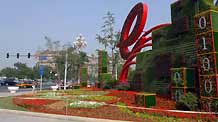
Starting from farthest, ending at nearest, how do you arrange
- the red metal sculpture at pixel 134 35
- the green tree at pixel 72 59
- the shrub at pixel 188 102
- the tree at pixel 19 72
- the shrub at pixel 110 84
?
the tree at pixel 19 72, the green tree at pixel 72 59, the shrub at pixel 110 84, the red metal sculpture at pixel 134 35, the shrub at pixel 188 102

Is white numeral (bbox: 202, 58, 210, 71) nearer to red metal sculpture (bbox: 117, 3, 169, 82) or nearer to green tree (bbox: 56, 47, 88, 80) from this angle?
red metal sculpture (bbox: 117, 3, 169, 82)

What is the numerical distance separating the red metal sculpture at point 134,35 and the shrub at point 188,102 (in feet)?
39.9

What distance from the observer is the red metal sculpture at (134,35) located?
26.1 meters

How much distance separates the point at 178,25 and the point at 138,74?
6.29m

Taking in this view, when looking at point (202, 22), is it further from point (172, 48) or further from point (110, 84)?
point (110, 84)

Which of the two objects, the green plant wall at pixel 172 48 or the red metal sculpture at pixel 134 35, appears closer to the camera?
the green plant wall at pixel 172 48

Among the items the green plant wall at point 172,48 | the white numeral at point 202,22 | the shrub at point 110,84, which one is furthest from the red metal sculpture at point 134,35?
the white numeral at point 202,22

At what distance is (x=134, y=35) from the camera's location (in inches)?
1073

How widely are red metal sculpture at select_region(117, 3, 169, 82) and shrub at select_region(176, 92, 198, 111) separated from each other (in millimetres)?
12162

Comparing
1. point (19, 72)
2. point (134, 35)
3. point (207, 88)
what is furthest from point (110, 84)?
point (19, 72)

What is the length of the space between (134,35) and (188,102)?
14921 mm

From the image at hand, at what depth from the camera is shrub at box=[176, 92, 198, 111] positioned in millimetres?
12883

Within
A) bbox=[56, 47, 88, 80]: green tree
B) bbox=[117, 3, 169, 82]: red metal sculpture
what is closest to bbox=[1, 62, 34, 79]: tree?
bbox=[56, 47, 88, 80]: green tree

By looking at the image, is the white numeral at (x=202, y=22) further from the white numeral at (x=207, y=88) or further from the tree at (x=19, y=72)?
the tree at (x=19, y=72)
